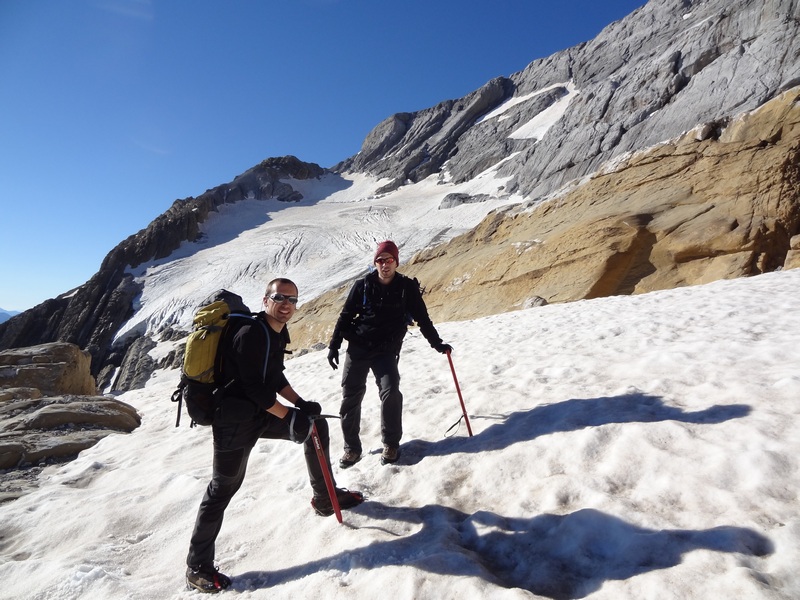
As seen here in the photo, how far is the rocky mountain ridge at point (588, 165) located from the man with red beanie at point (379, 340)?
10.3m

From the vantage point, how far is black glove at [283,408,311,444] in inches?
139

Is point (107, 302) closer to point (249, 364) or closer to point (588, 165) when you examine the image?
point (588, 165)

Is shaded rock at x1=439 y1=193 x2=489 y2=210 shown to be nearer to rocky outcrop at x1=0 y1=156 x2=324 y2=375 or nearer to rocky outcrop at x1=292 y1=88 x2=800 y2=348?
rocky outcrop at x1=292 y1=88 x2=800 y2=348

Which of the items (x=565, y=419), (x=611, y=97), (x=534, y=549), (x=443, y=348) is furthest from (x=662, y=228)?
(x=611, y=97)

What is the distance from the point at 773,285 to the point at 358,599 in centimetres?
1027

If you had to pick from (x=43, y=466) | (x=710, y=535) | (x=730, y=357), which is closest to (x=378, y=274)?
(x=710, y=535)

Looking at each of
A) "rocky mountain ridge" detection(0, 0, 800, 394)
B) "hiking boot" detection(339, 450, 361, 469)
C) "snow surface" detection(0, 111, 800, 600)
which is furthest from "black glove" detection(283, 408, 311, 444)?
"rocky mountain ridge" detection(0, 0, 800, 394)

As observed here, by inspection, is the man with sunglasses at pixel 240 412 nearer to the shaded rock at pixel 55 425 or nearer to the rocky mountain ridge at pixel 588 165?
the shaded rock at pixel 55 425

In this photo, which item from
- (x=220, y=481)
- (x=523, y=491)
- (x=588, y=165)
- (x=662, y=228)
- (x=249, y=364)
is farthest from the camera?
(x=588, y=165)

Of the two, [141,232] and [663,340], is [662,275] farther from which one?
[141,232]

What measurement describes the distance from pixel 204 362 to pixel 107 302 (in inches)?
2143

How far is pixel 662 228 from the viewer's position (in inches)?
555

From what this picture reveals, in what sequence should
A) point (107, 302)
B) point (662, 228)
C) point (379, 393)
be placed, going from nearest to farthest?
point (379, 393) → point (662, 228) → point (107, 302)

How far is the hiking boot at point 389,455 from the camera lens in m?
4.81
